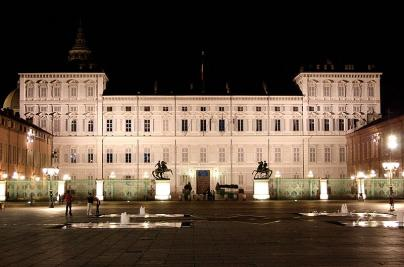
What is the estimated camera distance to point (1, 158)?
66.1 meters

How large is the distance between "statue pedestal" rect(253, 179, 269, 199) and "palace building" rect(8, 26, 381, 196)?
2317 centimetres

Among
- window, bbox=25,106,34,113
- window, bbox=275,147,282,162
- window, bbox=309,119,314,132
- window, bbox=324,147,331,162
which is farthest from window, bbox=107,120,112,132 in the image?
window, bbox=324,147,331,162

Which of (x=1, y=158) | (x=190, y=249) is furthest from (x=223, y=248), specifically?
(x=1, y=158)

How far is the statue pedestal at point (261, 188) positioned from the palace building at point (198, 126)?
23.2m

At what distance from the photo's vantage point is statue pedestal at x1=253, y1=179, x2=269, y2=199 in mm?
60684

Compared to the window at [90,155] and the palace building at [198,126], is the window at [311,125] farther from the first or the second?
the window at [90,155]

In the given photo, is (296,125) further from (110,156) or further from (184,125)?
(110,156)

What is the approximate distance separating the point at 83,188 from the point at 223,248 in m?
45.8

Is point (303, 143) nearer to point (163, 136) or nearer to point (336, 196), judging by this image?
point (163, 136)

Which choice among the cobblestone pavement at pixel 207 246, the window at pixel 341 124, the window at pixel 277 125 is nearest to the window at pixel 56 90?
the window at pixel 277 125

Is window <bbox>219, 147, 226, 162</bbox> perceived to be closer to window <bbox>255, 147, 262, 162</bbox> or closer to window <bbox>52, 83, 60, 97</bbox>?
window <bbox>255, 147, 262, 162</bbox>

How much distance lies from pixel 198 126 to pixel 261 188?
26.0 metres

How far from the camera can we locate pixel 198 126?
85750 mm

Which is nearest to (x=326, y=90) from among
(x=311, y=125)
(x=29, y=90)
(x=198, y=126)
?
(x=311, y=125)
